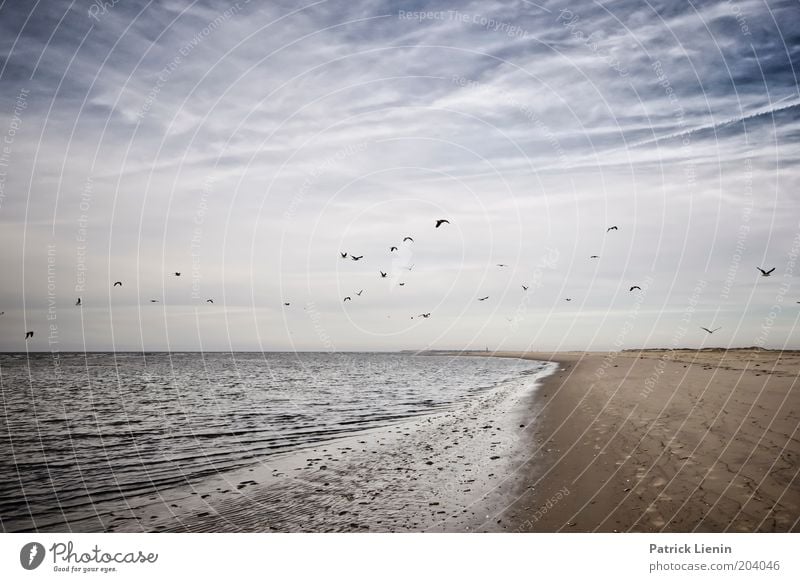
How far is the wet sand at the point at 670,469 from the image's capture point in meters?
8.16

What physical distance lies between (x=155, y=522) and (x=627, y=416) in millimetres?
16748

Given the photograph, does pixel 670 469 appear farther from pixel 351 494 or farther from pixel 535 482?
pixel 351 494

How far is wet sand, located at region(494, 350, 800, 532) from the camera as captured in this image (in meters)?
8.16

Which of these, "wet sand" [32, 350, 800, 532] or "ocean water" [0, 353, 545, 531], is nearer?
"wet sand" [32, 350, 800, 532]

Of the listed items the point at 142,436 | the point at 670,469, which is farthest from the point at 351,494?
the point at 142,436
